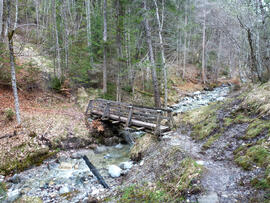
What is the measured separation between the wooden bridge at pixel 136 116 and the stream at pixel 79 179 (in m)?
0.81

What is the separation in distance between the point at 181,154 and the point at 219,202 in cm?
219

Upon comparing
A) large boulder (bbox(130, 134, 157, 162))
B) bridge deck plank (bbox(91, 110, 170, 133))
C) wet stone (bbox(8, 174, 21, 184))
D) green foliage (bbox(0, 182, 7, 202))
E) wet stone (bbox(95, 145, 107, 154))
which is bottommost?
wet stone (bbox(95, 145, 107, 154))

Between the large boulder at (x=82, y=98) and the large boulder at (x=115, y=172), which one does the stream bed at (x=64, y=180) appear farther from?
the large boulder at (x=82, y=98)

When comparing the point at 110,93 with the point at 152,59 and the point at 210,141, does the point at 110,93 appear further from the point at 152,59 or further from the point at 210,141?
the point at 210,141

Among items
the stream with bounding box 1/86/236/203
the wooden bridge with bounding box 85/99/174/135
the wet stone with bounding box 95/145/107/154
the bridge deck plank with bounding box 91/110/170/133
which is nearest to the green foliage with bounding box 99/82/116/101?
the wooden bridge with bounding box 85/99/174/135

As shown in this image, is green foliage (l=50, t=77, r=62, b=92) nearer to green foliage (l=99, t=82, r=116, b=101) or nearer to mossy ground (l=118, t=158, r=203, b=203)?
green foliage (l=99, t=82, r=116, b=101)

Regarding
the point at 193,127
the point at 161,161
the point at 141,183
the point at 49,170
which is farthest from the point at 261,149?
the point at 49,170

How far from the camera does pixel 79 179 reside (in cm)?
712

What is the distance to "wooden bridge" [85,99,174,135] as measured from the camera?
7.84 meters

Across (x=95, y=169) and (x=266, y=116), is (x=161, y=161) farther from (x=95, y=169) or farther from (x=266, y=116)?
(x=266, y=116)

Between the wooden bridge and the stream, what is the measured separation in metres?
0.81

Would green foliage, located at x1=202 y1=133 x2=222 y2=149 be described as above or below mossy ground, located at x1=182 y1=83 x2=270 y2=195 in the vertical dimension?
below

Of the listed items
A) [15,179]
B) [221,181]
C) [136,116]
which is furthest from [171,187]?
[15,179]

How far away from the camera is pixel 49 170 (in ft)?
25.5
